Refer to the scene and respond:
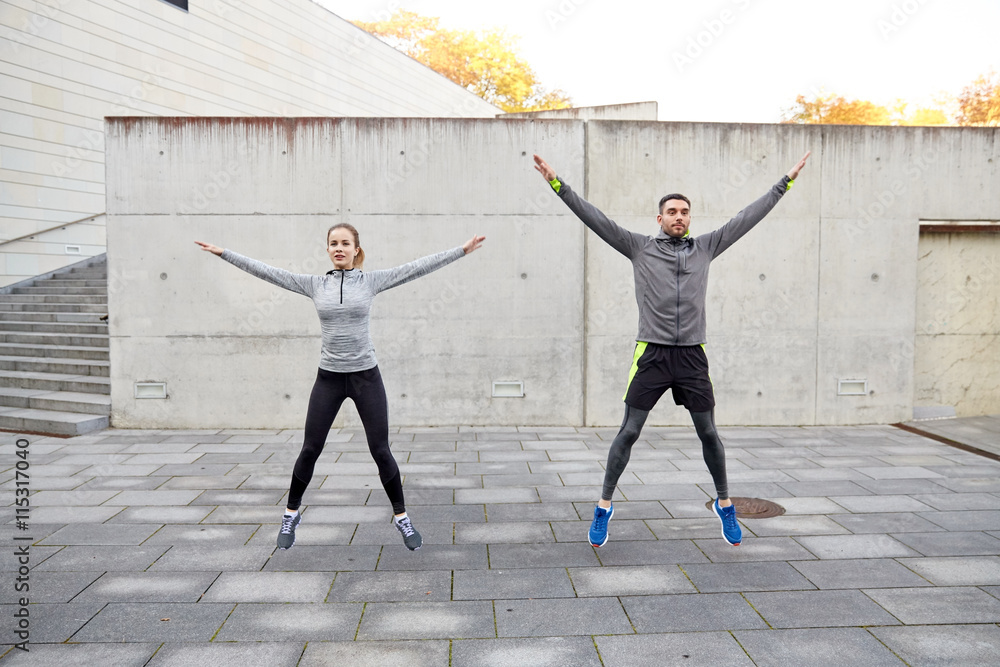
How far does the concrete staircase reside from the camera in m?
7.89

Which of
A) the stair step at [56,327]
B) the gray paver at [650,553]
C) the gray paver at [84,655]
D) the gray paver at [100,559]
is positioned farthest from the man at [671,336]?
the stair step at [56,327]

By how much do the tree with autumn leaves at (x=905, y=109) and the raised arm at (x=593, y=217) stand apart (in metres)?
35.5

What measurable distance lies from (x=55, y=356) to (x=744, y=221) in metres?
9.69

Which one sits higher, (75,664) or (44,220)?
(44,220)

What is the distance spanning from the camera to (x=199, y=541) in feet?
14.3

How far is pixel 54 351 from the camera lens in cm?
980

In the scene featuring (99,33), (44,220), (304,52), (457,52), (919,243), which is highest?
(457,52)

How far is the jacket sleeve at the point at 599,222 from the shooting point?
167 inches

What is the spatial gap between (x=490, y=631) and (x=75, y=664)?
1.77m

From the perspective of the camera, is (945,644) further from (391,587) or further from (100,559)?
(100,559)

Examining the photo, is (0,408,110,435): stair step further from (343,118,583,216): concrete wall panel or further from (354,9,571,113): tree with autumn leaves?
(354,9,571,113): tree with autumn leaves

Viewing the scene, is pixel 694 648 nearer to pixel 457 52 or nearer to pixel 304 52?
pixel 304 52


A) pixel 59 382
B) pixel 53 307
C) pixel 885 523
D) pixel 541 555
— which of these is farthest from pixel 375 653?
pixel 53 307

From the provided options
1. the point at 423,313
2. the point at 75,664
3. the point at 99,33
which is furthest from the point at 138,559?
the point at 99,33
